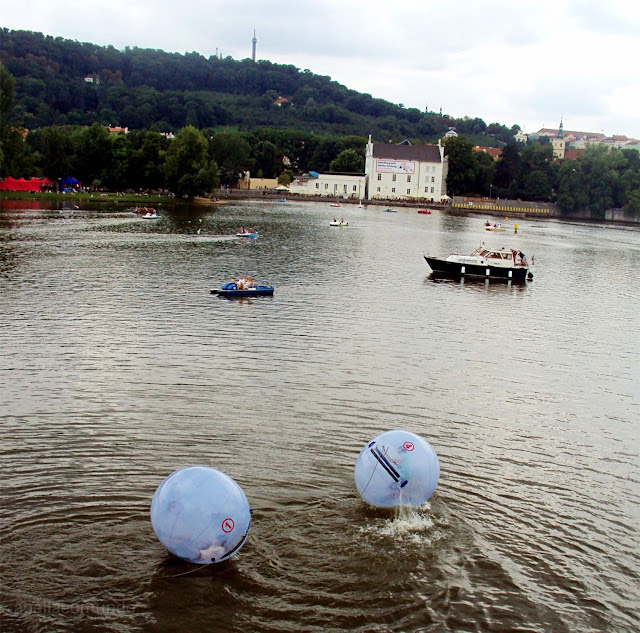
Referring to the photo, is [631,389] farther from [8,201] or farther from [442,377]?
[8,201]

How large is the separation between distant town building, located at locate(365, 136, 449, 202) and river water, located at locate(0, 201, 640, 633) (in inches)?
5894

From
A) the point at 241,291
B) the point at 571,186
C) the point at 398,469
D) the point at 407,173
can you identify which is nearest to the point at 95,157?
the point at 407,173

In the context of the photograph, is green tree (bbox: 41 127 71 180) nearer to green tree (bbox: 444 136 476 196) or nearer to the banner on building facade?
the banner on building facade

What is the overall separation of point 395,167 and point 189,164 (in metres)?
73.9

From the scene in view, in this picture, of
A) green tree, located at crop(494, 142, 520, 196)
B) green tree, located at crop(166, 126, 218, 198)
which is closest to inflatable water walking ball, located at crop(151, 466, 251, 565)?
green tree, located at crop(166, 126, 218, 198)

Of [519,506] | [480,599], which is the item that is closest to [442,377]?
[519,506]

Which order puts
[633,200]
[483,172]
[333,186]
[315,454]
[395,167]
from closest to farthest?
[315,454]
[633,200]
[333,186]
[395,167]
[483,172]

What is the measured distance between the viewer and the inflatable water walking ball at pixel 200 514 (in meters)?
12.1

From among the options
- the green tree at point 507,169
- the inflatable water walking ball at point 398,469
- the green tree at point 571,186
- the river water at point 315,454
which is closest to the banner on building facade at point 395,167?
the green tree at point 507,169

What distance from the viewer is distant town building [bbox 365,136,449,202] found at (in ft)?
619

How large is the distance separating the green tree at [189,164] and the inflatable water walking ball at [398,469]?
12059 centimetres

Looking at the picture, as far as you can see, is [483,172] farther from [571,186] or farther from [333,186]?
[333,186]

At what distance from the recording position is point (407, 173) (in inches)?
7466

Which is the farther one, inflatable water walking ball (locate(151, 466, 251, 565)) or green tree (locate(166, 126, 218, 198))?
green tree (locate(166, 126, 218, 198))
